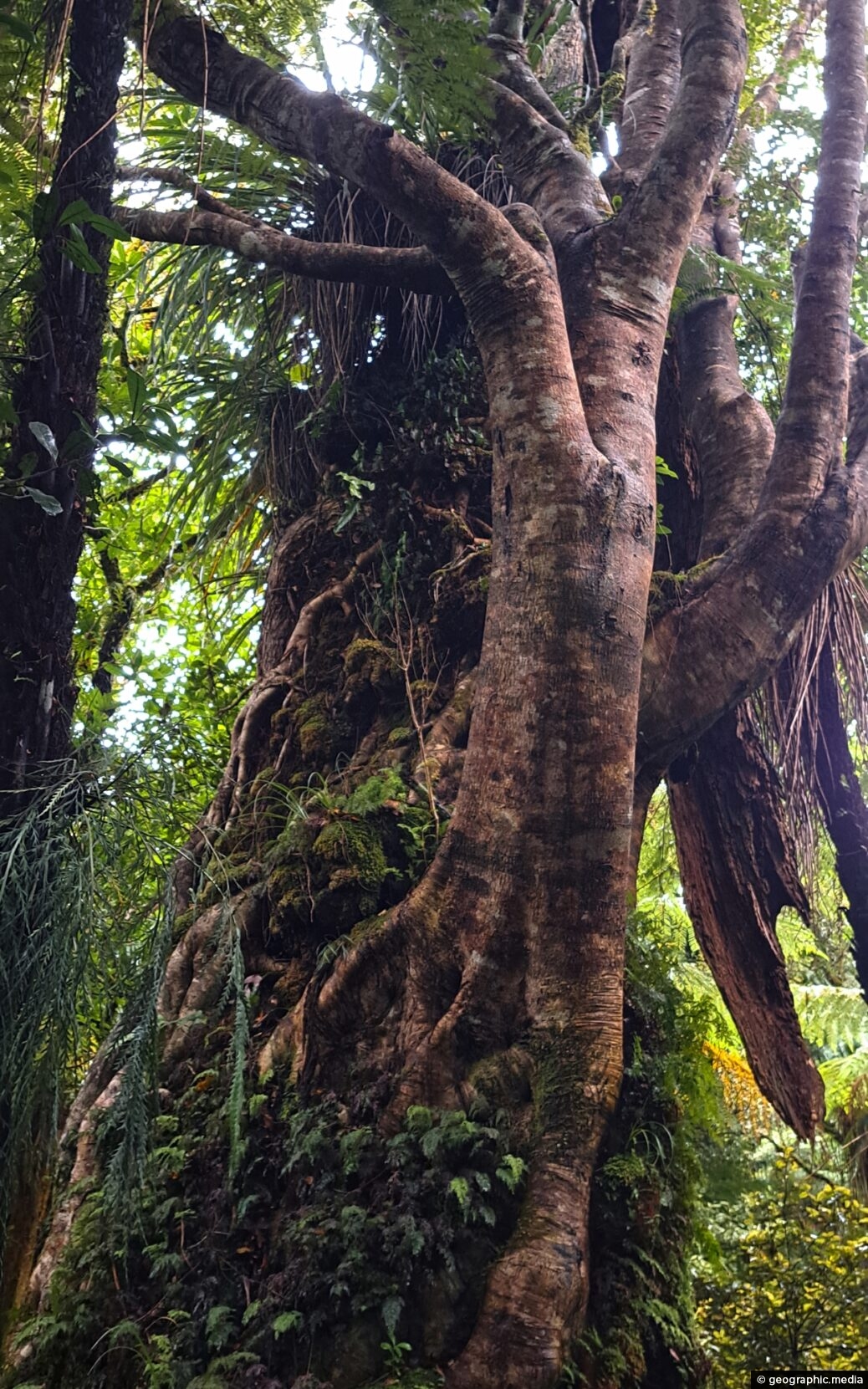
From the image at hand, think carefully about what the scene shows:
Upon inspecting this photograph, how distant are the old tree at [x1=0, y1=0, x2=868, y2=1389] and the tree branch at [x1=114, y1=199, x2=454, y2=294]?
15mm

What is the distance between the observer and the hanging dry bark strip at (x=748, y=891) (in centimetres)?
352

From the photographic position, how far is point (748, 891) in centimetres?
397

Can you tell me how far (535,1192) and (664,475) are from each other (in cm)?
307

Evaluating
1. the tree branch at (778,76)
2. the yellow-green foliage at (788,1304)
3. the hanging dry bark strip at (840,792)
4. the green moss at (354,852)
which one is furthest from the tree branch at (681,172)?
the yellow-green foliage at (788,1304)

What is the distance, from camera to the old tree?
7.92 ft

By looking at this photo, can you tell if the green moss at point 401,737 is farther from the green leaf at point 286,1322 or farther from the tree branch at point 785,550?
the green leaf at point 286,1322

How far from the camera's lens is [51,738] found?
7.97 ft

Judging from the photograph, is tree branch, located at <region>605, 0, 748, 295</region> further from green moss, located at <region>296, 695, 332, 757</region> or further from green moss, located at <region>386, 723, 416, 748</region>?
green moss, located at <region>296, 695, 332, 757</region>

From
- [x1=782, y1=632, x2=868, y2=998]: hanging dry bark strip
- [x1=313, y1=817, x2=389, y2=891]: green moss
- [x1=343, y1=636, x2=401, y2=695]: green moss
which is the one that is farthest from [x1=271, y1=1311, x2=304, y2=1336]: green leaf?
[x1=782, y1=632, x2=868, y2=998]: hanging dry bark strip

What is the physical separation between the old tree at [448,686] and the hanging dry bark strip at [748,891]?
2cm

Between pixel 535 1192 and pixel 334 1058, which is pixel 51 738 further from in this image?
pixel 535 1192

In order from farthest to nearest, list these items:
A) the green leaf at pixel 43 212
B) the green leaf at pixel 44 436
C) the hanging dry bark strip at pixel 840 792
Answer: the hanging dry bark strip at pixel 840 792, the green leaf at pixel 43 212, the green leaf at pixel 44 436

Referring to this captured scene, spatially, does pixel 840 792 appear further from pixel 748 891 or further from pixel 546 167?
pixel 546 167

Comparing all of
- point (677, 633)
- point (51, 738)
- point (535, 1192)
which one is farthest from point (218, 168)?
point (535, 1192)
